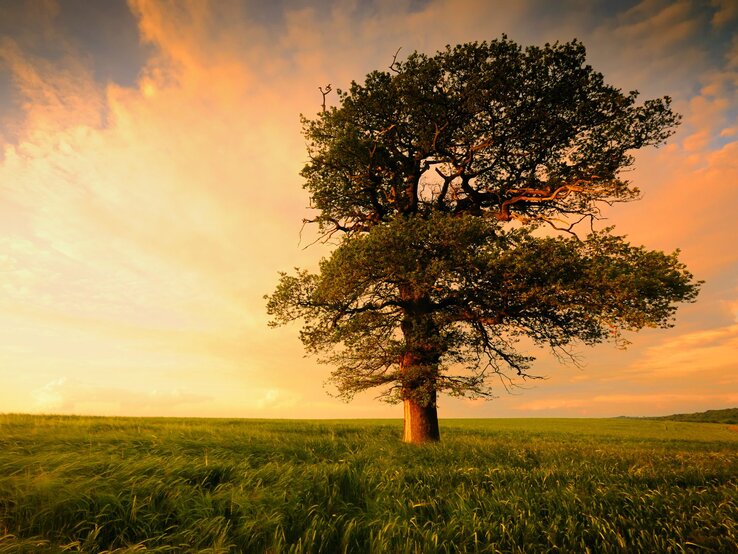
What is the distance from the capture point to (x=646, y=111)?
14227mm

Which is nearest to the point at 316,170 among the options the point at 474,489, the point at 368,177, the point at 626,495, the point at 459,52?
the point at 368,177

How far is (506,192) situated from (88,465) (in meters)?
15.4

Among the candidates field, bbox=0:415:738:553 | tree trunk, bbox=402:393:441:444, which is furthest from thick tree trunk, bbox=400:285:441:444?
field, bbox=0:415:738:553

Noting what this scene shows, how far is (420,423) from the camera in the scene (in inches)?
578

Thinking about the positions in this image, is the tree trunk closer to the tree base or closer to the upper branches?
the tree base

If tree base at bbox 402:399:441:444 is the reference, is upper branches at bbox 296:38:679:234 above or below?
above

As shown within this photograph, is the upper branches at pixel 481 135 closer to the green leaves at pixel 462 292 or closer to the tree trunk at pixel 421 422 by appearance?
the green leaves at pixel 462 292

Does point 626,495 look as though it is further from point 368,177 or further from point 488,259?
point 368,177

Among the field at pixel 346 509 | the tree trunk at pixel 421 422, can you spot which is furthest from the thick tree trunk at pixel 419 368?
the field at pixel 346 509

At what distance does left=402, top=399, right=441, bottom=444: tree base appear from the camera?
14.6 meters

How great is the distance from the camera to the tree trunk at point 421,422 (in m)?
14.6

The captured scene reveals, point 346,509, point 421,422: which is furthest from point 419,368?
point 346,509

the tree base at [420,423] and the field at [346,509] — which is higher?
the tree base at [420,423]

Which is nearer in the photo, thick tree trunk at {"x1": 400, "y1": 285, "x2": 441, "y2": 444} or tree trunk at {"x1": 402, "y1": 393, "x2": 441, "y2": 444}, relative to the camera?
thick tree trunk at {"x1": 400, "y1": 285, "x2": 441, "y2": 444}
